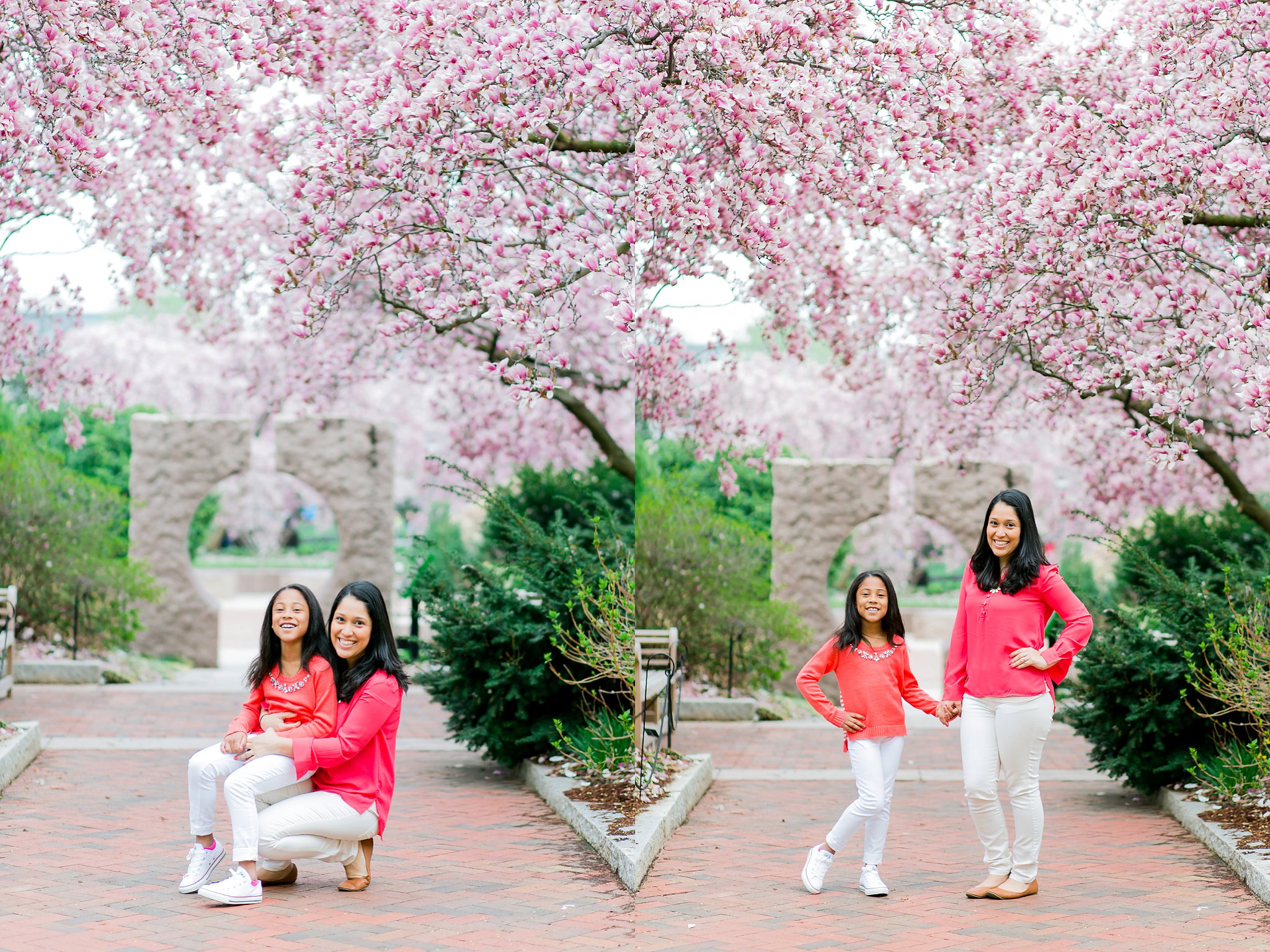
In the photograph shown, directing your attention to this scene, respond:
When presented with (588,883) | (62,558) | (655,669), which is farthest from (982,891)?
(62,558)

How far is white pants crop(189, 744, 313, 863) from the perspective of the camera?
16.1 feet

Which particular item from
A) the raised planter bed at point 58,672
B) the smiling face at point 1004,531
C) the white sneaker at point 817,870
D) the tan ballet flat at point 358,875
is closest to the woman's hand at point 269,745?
the tan ballet flat at point 358,875

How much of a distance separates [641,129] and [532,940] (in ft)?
11.5

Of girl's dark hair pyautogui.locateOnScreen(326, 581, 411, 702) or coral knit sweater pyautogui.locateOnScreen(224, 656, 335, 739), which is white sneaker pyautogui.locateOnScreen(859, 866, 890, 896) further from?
coral knit sweater pyautogui.locateOnScreen(224, 656, 335, 739)

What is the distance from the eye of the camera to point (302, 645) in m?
5.25

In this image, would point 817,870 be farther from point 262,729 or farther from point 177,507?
point 177,507

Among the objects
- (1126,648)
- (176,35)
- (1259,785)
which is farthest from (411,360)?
(1259,785)

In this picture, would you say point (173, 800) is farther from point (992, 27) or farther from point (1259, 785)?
point (992, 27)

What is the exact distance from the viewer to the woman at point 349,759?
5008mm

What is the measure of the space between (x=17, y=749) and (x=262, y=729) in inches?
113

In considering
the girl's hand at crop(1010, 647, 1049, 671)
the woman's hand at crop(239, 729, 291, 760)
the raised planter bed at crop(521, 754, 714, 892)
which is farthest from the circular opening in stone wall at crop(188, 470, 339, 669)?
the girl's hand at crop(1010, 647, 1049, 671)

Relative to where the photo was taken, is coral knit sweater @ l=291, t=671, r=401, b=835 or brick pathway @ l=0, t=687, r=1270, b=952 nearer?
brick pathway @ l=0, t=687, r=1270, b=952

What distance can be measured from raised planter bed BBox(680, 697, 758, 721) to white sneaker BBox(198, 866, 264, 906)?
6.08 meters

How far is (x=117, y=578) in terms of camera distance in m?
12.1
